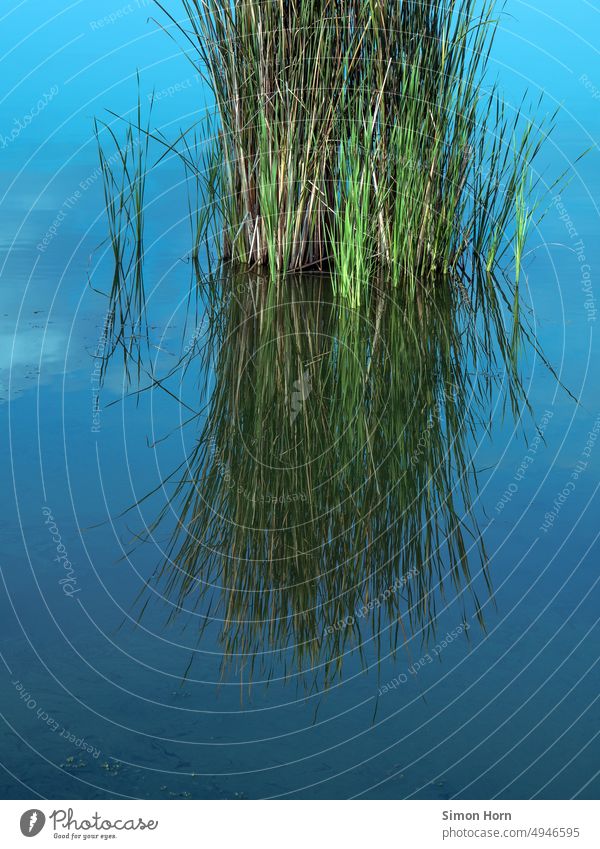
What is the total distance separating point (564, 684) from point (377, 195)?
3839 mm

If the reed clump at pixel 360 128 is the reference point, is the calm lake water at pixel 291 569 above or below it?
below

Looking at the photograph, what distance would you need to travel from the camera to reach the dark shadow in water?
3.41 meters

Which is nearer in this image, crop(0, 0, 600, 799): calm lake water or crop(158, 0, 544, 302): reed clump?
crop(0, 0, 600, 799): calm lake water

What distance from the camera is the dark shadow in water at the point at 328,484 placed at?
3412 millimetres

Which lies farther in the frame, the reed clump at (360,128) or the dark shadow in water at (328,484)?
the reed clump at (360,128)

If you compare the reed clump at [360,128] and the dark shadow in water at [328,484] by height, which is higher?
the reed clump at [360,128]

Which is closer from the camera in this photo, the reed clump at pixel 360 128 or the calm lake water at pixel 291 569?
the calm lake water at pixel 291 569

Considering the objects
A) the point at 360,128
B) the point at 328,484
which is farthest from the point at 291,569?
the point at 360,128

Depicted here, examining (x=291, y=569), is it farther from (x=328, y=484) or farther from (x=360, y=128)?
(x=360, y=128)

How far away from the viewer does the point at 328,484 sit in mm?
4266

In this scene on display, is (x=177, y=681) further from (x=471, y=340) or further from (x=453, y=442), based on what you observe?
(x=471, y=340)
